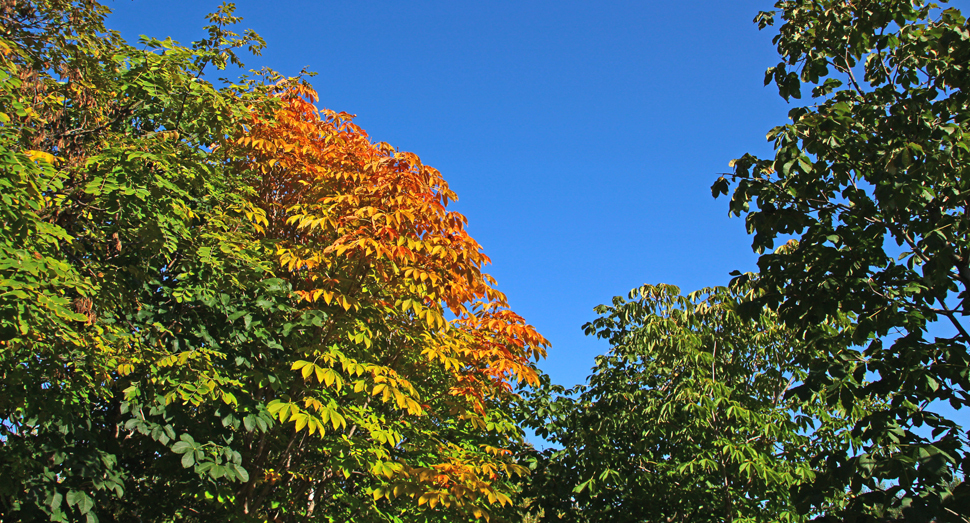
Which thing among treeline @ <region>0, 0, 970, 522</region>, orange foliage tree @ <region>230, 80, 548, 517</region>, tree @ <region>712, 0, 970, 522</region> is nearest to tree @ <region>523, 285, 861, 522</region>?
treeline @ <region>0, 0, 970, 522</region>

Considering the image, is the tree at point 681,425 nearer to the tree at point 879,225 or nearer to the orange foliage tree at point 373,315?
the orange foliage tree at point 373,315

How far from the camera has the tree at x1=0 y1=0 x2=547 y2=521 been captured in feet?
15.4

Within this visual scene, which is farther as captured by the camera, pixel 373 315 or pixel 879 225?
pixel 373 315

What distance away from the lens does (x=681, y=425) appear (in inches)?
318

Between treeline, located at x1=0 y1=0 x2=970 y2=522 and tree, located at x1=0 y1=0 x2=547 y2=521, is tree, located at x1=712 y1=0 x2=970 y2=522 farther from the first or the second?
tree, located at x1=0 y1=0 x2=547 y2=521

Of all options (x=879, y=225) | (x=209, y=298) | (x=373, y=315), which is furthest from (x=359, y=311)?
(x=879, y=225)

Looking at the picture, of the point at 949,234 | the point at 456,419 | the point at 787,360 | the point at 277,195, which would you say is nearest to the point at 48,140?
the point at 277,195

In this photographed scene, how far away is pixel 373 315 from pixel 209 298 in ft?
5.07

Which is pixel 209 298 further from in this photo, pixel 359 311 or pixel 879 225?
pixel 879 225

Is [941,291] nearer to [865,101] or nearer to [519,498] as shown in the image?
[865,101]

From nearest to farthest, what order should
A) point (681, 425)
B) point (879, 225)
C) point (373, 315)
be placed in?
point (879, 225), point (373, 315), point (681, 425)

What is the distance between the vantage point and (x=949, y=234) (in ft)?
13.2

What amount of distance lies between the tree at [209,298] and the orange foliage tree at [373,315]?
0.03 m

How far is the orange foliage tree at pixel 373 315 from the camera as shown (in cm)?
559
